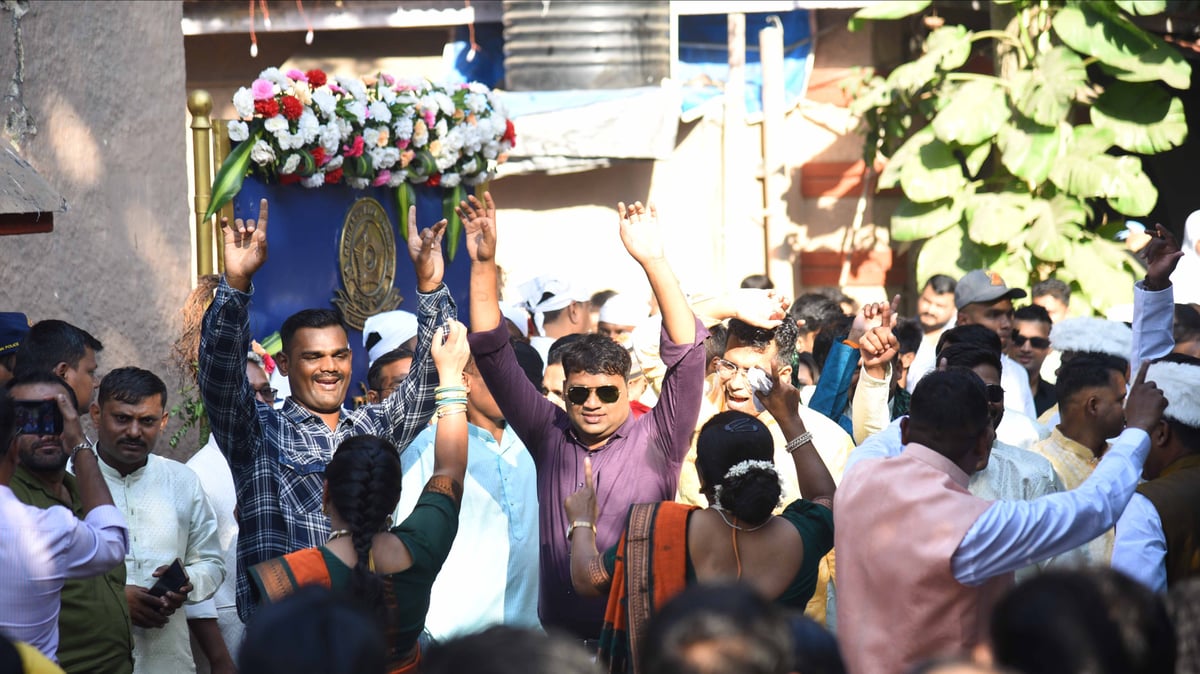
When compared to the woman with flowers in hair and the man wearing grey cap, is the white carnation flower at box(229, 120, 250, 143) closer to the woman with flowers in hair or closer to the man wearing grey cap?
the woman with flowers in hair

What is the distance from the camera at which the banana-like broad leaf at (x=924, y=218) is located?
10133 millimetres

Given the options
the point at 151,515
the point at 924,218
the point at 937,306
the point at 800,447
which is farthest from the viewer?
the point at 924,218

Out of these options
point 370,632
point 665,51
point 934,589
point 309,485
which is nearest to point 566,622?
point 309,485

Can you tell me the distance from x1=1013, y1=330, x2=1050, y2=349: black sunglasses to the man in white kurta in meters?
3.96

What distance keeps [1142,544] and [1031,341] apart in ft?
10.8

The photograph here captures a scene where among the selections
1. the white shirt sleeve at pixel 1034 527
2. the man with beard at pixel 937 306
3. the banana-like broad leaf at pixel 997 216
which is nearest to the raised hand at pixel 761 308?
the white shirt sleeve at pixel 1034 527

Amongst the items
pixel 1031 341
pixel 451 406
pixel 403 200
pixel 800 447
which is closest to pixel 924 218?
pixel 1031 341

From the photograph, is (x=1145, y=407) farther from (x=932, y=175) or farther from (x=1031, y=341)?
(x=932, y=175)

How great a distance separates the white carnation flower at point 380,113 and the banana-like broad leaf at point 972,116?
451 centimetres

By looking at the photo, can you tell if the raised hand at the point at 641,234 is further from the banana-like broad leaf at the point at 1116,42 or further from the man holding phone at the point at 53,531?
the banana-like broad leaf at the point at 1116,42

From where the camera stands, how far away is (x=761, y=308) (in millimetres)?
4504

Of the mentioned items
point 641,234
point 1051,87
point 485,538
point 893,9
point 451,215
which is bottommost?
point 485,538

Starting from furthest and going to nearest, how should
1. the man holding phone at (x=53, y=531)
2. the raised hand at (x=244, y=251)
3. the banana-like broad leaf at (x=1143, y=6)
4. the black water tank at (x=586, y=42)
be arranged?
the black water tank at (x=586, y=42), the banana-like broad leaf at (x=1143, y=6), the raised hand at (x=244, y=251), the man holding phone at (x=53, y=531)

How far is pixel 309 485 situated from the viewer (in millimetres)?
4266
